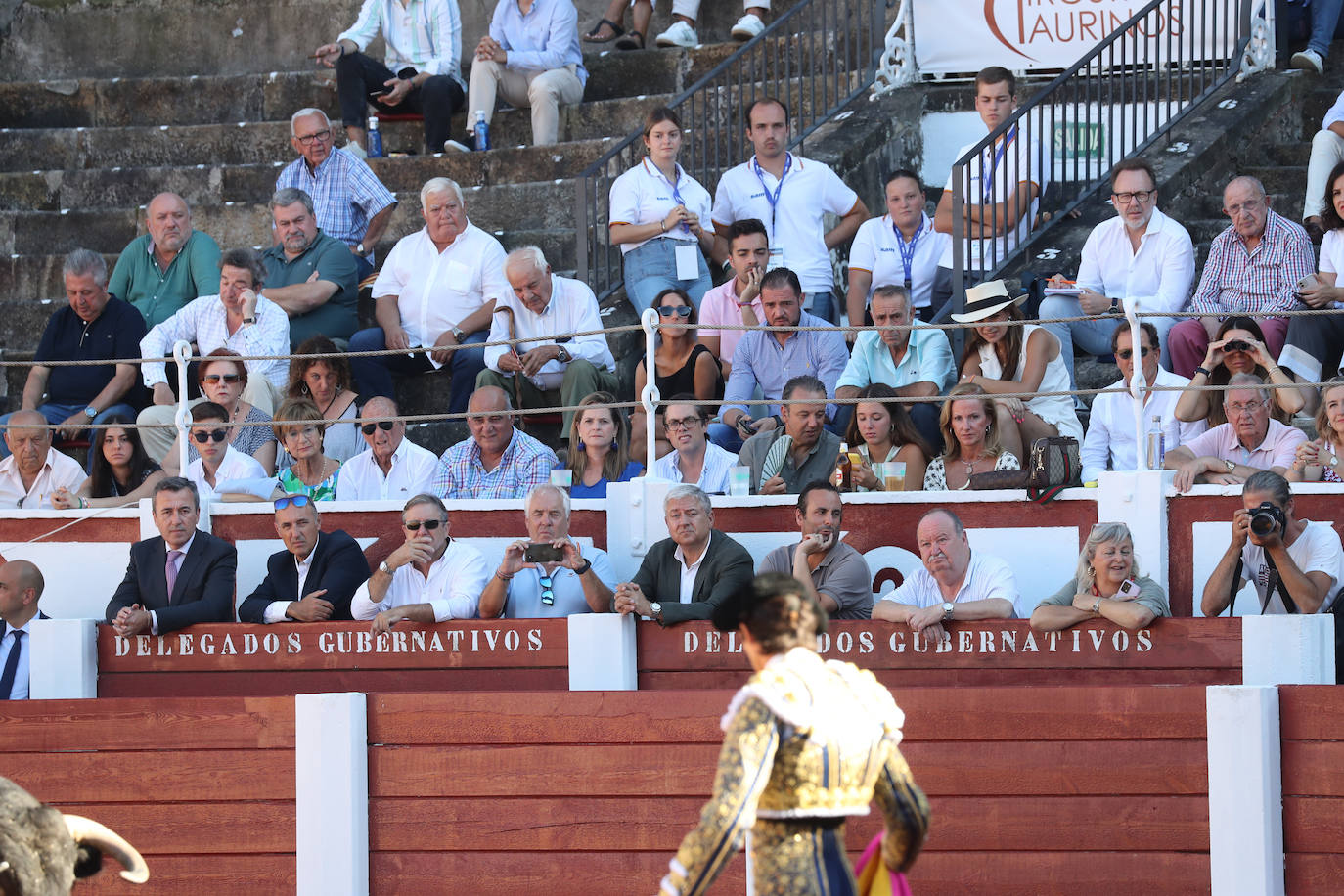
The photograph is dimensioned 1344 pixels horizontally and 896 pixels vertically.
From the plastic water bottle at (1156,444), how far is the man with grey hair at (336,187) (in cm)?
438

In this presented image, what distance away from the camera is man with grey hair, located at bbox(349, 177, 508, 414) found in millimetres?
10109

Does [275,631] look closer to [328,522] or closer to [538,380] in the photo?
[328,522]

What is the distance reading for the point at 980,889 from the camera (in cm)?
709

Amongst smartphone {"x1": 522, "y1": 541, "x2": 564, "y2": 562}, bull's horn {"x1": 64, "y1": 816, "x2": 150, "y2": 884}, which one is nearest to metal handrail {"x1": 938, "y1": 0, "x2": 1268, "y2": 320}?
smartphone {"x1": 522, "y1": 541, "x2": 564, "y2": 562}

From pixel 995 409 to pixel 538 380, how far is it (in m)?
2.12

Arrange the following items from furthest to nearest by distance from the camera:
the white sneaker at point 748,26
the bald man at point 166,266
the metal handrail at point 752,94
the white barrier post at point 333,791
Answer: the white sneaker at point 748,26 → the metal handrail at point 752,94 → the bald man at point 166,266 → the white barrier post at point 333,791

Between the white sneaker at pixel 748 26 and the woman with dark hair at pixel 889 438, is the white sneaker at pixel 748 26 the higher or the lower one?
the higher one

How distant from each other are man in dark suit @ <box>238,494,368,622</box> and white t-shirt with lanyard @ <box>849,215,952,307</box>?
9.37 feet

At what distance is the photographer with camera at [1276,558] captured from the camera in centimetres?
722

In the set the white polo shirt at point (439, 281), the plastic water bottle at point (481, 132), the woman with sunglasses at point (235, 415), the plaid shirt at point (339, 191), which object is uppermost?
the plastic water bottle at point (481, 132)

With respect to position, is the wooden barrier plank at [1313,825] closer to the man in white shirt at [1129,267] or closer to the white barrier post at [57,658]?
the man in white shirt at [1129,267]

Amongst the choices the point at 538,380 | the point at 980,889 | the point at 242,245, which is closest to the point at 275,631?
the point at 538,380

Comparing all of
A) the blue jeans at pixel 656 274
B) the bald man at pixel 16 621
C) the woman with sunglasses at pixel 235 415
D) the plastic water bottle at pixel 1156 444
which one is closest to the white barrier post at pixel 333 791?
the bald man at pixel 16 621

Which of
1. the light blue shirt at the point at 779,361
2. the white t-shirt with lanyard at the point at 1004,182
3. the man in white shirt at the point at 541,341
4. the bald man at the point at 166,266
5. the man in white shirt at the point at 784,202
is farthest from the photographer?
the bald man at the point at 166,266
